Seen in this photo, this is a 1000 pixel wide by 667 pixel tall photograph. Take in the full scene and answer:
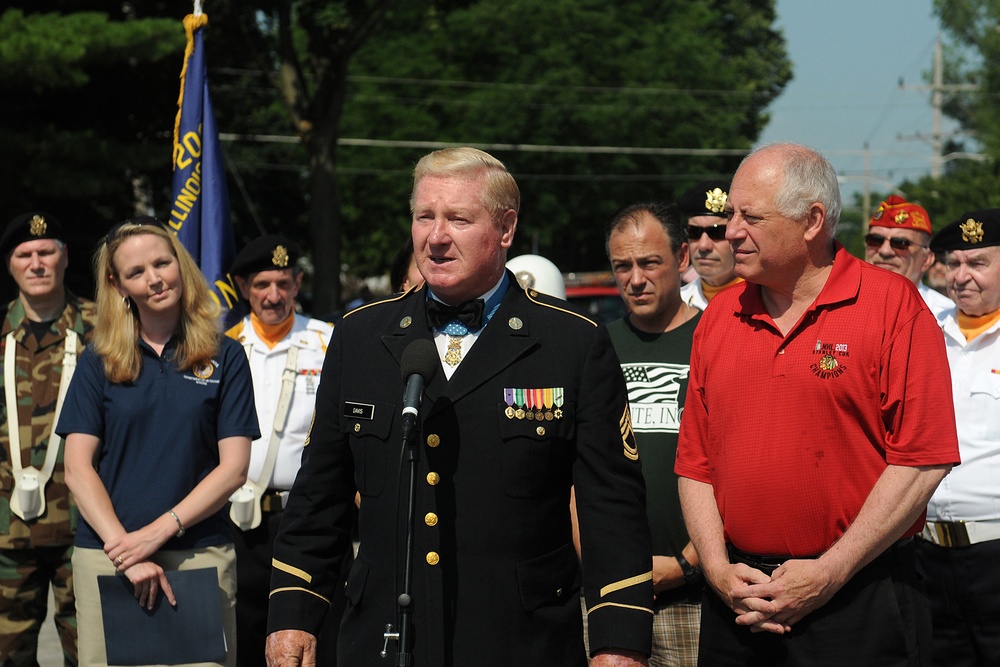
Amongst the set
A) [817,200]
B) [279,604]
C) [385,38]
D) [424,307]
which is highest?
[385,38]

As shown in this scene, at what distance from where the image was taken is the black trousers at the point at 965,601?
563 cm

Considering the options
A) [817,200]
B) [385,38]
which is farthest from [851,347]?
[385,38]

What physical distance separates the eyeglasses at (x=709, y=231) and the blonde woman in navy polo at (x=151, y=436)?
218 cm

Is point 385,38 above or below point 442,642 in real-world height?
above

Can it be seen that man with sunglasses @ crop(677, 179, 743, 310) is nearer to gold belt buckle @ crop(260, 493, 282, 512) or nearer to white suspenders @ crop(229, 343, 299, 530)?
white suspenders @ crop(229, 343, 299, 530)

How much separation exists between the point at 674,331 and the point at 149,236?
224cm

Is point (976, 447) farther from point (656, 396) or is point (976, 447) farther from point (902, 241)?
point (902, 241)

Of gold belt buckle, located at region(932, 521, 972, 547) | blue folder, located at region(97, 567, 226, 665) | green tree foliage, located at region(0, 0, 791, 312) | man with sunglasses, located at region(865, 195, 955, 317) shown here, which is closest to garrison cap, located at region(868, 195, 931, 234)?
man with sunglasses, located at region(865, 195, 955, 317)

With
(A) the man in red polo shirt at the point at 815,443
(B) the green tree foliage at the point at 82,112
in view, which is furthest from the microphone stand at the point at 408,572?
(B) the green tree foliage at the point at 82,112

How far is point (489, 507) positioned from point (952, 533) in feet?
9.97

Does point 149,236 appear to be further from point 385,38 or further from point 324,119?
point 385,38

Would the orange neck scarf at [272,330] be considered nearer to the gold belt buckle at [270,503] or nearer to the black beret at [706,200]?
the gold belt buckle at [270,503]

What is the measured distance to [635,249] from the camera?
535 centimetres

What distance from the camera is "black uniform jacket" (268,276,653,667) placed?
3412 mm
